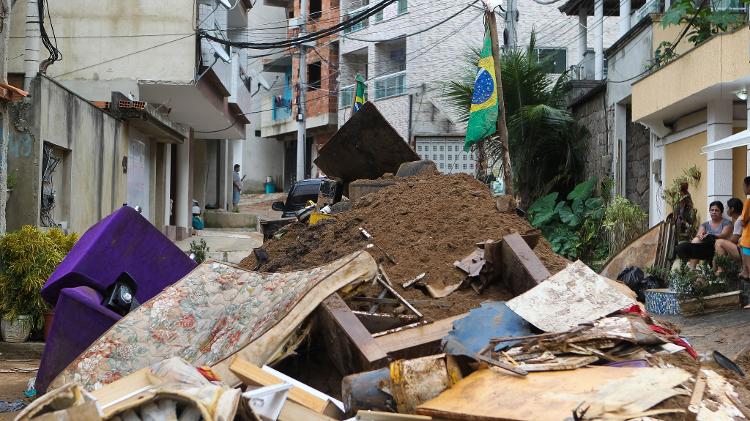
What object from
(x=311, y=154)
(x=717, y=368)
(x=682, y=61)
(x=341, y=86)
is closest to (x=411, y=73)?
(x=341, y=86)

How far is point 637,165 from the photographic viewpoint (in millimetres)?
18031

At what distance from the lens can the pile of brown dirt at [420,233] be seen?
6.87m

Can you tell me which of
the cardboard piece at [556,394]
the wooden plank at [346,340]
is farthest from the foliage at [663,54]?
the cardboard piece at [556,394]

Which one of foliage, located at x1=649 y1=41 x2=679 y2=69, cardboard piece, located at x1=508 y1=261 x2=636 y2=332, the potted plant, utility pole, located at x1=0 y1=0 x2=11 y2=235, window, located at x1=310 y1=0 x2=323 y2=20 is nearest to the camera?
cardboard piece, located at x1=508 y1=261 x2=636 y2=332

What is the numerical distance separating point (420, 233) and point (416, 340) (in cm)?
237

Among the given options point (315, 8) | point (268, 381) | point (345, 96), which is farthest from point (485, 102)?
point (315, 8)

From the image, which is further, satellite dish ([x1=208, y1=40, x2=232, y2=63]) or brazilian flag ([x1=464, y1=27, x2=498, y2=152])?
satellite dish ([x1=208, y1=40, x2=232, y2=63])

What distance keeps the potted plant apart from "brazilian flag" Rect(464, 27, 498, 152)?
551 cm

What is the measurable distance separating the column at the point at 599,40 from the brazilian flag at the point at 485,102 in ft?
32.5

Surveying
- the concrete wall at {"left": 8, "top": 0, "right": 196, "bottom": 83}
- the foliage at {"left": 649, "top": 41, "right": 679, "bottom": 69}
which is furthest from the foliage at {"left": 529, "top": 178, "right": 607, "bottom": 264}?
the concrete wall at {"left": 8, "top": 0, "right": 196, "bottom": 83}

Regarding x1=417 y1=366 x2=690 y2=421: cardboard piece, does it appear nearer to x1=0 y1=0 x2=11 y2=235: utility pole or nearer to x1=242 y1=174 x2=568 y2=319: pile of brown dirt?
x1=242 y1=174 x2=568 y2=319: pile of brown dirt

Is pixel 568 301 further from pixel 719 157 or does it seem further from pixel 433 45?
pixel 433 45

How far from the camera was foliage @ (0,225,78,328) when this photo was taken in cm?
992

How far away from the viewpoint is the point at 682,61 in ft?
43.3
